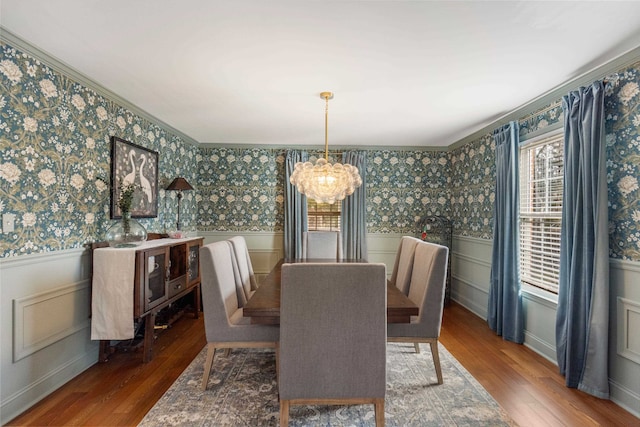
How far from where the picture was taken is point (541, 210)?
3275 mm

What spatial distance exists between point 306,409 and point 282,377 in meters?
0.61

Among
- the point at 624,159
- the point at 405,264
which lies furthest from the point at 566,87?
the point at 405,264

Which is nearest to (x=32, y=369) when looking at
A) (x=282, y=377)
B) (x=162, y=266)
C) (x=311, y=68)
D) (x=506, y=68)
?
(x=162, y=266)

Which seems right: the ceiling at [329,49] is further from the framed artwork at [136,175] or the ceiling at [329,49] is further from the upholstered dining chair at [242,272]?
the upholstered dining chair at [242,272]

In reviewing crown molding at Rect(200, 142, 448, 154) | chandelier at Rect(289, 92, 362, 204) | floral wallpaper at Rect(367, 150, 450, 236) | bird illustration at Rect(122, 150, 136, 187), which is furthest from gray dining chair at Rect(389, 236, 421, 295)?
bird illustration at Rect(122, 150, 136, 187)

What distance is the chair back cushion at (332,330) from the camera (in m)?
1.66

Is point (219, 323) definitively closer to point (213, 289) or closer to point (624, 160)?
point (213, 289)

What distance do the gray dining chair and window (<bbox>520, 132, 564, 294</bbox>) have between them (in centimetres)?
129

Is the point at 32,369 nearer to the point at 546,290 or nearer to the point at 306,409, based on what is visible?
the point at 306,409

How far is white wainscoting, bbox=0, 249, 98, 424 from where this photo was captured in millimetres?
2068

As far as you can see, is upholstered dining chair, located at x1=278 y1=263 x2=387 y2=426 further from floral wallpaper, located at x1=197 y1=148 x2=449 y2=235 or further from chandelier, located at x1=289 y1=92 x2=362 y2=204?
→ floral wallpaper, located at x1=197 y1=148 x2=449 y2=235

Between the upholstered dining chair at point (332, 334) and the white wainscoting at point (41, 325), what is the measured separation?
1741 mm

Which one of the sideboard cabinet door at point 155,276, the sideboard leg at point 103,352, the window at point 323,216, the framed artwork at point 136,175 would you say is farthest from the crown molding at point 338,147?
the sideboard leg at point 103,352

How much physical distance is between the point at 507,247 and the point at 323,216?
2647mm
